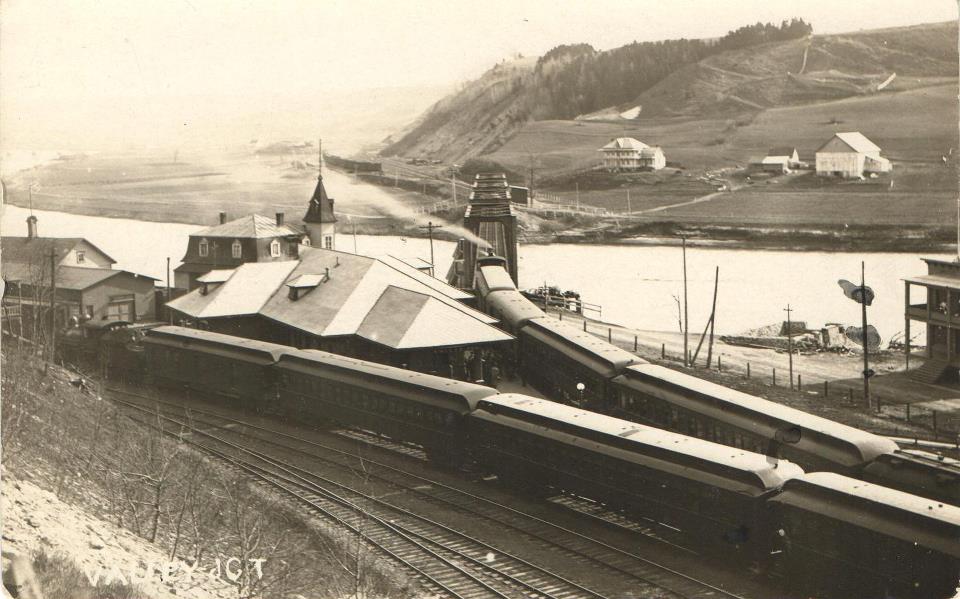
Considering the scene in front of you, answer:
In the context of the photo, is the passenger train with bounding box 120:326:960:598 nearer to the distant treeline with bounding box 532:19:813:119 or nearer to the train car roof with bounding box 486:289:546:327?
the train car roof with bounding box 486:289:546:327

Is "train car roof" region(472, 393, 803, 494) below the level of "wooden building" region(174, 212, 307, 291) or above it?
below

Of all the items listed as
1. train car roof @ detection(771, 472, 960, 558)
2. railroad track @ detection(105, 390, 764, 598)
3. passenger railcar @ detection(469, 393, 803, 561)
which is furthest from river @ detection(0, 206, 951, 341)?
train car roof @ detection(771, 472, 960, 558)

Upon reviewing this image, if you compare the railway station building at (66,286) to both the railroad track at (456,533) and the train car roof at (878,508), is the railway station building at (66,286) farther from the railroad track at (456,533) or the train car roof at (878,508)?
the train car roof at (878,508)

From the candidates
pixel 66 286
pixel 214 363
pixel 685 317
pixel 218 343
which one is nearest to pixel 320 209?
pixel 218 343

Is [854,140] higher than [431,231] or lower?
higher

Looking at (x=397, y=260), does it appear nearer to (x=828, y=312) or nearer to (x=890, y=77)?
(x=828, y=312)

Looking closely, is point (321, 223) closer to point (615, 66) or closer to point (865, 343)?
point (615, 66)
